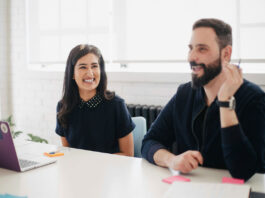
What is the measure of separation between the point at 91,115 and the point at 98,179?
86 centimetres

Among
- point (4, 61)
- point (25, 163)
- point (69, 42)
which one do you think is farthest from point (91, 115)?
point (4, 61)

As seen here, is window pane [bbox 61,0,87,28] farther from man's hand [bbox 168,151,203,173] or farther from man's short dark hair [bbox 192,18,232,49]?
man's hand [bbox 168,151,203,173]

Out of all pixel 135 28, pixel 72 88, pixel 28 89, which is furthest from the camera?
pixel 28 89

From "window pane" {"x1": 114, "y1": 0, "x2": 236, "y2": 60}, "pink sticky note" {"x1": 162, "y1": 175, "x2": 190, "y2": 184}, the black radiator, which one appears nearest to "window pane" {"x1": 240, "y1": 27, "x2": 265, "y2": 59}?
"window pane" {"x1": 114, "y1": 0, "x2": 236, "y2": 60}

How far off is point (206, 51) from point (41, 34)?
2693 millimetres

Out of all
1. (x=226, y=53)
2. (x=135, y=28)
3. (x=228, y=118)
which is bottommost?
(x=228, y=118)

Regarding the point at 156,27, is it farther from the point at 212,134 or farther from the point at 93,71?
the point at 212,134

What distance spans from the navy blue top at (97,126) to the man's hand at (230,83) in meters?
0.83

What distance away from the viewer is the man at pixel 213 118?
4.59 feet

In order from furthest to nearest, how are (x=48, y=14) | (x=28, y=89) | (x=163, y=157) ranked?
(x=28, y=89), (x=48, y=14), (x=163, y=157)

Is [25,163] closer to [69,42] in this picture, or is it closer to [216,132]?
[216,132]

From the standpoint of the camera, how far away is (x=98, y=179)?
4.60ft

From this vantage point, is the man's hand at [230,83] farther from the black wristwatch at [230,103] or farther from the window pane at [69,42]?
the window pane at [69,42]

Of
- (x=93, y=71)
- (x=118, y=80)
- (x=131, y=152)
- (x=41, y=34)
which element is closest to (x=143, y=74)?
(x=118, y=80)
